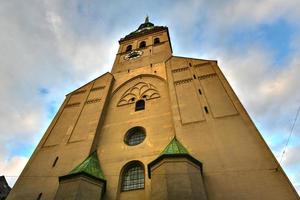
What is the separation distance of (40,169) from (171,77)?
10.4 m

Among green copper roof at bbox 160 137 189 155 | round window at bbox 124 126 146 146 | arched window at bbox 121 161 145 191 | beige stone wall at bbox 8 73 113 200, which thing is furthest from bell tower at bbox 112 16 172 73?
green copper roof at bbox 160 137 189 155

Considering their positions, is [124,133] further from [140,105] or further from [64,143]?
[64,143]

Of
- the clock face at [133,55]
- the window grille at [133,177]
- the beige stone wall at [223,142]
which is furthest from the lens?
the clock face at [133,55]

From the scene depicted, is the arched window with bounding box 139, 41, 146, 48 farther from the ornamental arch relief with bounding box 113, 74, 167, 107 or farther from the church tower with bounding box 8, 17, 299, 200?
the ornamental arch relief with bounding box 113, 74, 167, 107

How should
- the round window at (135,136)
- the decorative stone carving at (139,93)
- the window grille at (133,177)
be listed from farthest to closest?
1. the decorative stone carving at (139,93)
2. the round window at (135,136)
3. the window grille at (133,177)

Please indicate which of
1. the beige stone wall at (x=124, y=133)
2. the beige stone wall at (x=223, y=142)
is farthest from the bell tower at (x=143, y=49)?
the beige stone wall at (x=223, y=142)

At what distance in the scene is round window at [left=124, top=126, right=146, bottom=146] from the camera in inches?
541

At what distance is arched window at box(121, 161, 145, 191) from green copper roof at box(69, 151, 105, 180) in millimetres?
1177

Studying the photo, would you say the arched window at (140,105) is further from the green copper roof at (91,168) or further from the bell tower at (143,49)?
the bell tower at (143,49)

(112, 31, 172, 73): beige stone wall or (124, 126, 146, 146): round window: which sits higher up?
(112, 31, 172, 73): beige stone wall

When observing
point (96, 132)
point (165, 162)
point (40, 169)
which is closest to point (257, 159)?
point (165, 162)

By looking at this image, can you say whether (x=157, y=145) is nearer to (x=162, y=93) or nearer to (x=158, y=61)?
(x=162, y=93)

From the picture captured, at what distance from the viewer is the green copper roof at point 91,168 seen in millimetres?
10664

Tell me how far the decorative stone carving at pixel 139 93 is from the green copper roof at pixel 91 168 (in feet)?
18.3
